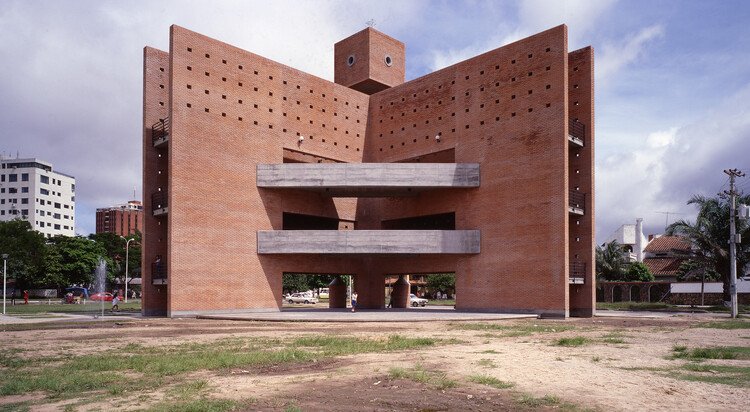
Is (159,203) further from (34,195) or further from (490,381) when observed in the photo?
(34,195)

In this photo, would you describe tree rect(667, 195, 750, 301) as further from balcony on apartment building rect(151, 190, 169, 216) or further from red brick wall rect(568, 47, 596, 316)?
balcony on apartment building rect(151, 190, 169, 216)

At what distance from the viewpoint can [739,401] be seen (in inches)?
335

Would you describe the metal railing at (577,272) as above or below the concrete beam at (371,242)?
below

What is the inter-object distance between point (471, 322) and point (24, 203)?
388 ft

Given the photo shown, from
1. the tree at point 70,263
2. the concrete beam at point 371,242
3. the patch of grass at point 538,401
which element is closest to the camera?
the patch of grass at point 538,401

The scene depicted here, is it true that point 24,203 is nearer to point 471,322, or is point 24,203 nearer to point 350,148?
point 350,148

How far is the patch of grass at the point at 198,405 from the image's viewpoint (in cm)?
783

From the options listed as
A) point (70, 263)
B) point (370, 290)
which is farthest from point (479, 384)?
point (70, 263)

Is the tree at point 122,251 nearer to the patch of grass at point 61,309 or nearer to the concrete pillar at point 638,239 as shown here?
the patch of grass at point 61,309

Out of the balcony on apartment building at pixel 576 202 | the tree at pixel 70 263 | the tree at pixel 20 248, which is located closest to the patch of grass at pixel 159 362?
the balcony on apartment building at pixel 576 202

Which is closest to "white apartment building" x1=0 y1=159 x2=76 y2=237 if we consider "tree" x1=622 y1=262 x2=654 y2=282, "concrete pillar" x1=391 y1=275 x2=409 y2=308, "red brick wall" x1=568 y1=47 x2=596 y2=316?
"concrete pillar" x1=391 y1=275 x2=409 y2=308

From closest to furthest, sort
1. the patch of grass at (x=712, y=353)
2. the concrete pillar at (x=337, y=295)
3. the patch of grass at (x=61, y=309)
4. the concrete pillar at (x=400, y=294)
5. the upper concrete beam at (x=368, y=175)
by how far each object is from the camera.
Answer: the patch of grass at (x=712, y=353)
the upper concrete beam at (x=368, y=175)
the patch of grass at (x=61, y=309)
the concrete pillar at (x=400, y=294)
the concrete pillar at (x=337, y=295)

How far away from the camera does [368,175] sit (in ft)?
118

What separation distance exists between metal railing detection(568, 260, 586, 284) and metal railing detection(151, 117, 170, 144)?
24082 millimetres
